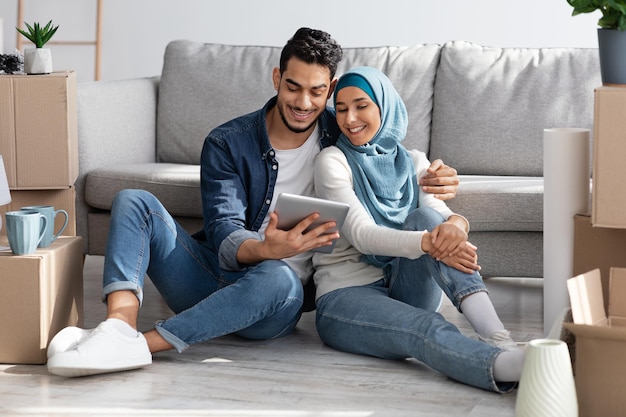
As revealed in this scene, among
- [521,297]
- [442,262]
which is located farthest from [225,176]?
[521,297]

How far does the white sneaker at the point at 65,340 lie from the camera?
232 cm

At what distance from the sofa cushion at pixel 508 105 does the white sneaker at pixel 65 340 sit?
4.89ft

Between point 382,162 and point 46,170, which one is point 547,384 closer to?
point 382,162

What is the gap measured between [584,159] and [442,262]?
16.9 inches

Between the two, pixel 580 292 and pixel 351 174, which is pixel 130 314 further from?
pixel 580 292

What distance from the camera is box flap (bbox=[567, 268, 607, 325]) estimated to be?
80.2 inches

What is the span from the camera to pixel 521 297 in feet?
10.6

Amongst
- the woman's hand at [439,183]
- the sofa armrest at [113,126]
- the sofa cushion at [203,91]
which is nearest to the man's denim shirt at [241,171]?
the woman's hand at [439,183]

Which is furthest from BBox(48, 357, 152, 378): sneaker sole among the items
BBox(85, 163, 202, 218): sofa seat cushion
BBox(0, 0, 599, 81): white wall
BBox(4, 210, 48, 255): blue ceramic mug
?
BBox(0, 0, 599, 81): white wall

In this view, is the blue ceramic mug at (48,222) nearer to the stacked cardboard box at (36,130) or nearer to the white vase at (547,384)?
the stacked cardboard box at (36,130)

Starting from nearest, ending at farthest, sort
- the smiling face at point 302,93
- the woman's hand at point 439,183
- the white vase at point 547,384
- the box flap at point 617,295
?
the white vase at point 547,384
the box flap at point 617,295
the smiling face at point 302,93
the woman's hand at point 439,183

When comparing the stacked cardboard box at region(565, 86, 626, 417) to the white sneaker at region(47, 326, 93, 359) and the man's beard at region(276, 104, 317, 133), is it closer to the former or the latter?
the man's beard at region(276, 104, 317, 133)

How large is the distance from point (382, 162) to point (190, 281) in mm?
577

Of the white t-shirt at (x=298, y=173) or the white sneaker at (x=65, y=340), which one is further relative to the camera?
the white t-shirt at (x=298, y=173)
